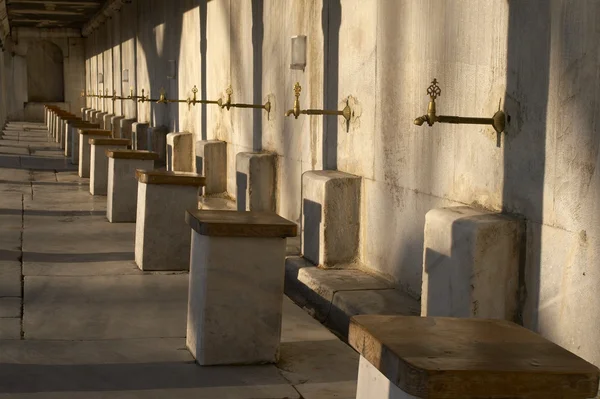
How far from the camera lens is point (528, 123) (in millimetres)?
4867

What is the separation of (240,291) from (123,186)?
5867mm

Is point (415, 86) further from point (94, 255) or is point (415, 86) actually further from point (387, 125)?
point (94, 255)

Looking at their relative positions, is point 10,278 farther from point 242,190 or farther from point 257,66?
point 257,66

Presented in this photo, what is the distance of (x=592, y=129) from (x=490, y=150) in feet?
3.27

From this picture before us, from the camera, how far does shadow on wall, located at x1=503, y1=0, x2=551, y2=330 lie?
473cm

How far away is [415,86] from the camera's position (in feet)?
20.6

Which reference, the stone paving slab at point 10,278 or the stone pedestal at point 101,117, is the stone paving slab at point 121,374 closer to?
the stone paving slab at point 10,278

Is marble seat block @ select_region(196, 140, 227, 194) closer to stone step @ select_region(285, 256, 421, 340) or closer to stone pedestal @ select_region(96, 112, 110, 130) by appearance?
stone step @ select_region(285, 256, 421, 340)

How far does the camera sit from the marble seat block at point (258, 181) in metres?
9.72

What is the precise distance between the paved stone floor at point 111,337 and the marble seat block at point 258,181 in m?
1.25

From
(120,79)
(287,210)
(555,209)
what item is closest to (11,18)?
(120,79)

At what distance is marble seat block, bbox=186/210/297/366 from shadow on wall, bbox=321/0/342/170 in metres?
2.92

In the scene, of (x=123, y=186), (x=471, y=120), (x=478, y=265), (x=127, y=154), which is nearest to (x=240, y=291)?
(x=478, y=265)

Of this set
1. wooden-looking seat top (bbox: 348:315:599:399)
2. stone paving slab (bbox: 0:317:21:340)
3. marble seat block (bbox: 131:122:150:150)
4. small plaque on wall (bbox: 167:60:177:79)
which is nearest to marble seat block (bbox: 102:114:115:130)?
marble seat block (bbox: 131:122:150:150)
